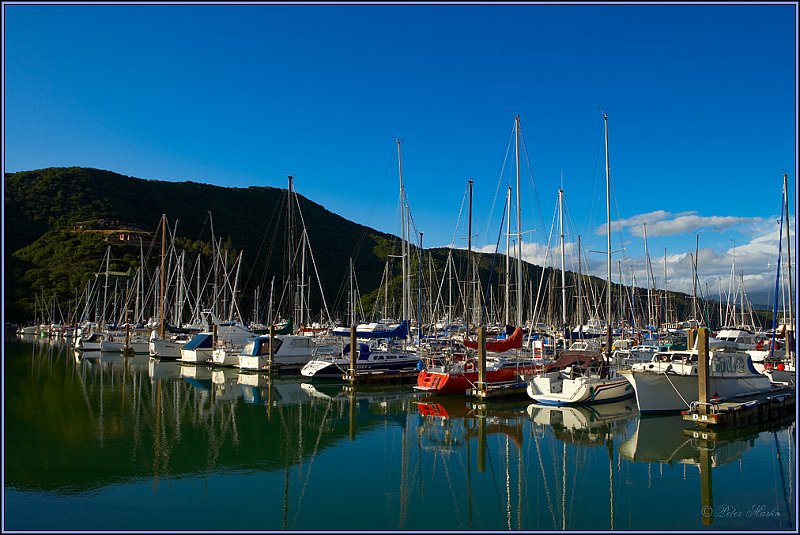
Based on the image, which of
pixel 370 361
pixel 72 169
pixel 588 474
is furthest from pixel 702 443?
pixel 72 169

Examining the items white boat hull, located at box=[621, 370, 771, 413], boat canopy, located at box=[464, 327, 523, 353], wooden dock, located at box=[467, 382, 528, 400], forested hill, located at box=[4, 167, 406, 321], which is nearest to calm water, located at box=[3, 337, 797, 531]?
wooden dock, located at box=[467, 382, 528, 400]

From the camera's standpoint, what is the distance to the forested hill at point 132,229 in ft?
340

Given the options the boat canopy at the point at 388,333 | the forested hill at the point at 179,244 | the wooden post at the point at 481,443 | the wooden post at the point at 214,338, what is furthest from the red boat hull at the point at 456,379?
the forested hill at the point at 179,244

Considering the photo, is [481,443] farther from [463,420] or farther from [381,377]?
[381,377]

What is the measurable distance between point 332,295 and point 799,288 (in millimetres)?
108239

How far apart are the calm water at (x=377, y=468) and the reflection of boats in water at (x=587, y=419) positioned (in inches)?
4.7

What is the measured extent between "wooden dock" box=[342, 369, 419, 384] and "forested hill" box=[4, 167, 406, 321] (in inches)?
2178

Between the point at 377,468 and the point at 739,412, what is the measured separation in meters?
14.3

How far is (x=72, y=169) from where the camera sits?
145 metres

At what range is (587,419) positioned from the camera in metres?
24.6

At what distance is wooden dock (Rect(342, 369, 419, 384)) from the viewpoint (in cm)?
3484

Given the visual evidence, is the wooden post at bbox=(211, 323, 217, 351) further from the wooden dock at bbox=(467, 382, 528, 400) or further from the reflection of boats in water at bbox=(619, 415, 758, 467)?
the reflection of boats in water at bbox=(619, 415, 758, 467)

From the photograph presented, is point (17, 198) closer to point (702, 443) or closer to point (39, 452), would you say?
point (39, 452)

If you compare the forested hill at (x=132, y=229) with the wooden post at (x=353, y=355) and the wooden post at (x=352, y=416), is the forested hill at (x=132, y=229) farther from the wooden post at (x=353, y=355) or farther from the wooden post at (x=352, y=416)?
the wooden post at (x=352, y=416)
